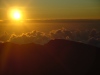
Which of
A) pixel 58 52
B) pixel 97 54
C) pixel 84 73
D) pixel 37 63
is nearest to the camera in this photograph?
pixel 84 73

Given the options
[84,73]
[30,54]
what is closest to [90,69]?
[84,73]

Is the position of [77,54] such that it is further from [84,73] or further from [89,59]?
[84,73]

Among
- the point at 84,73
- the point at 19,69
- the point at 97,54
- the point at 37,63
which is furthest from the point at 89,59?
the point at 19,69

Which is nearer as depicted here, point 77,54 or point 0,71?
point 0,71

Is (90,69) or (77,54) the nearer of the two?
(90,69)

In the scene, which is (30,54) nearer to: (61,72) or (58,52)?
(58,52)

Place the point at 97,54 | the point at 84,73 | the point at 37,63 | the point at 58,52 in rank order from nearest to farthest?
1. the point at 84,73
2. the point at 37,63
3. the point at 97,54
4. the point at 58,52
